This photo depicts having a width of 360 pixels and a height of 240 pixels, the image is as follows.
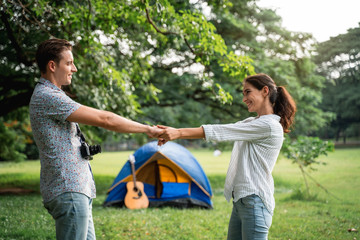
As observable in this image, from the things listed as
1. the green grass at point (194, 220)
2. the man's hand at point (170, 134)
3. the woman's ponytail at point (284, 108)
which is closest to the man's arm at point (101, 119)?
the man's hand at point (170, 134)

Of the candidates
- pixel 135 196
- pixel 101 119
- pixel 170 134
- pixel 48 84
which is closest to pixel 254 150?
pixel 170 134

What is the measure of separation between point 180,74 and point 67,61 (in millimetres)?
9470

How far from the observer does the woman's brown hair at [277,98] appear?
8.09 ft

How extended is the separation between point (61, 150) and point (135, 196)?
5563mm

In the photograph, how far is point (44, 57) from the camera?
207 centimetres

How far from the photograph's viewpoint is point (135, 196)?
7336 millimetres

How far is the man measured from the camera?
6.39ft

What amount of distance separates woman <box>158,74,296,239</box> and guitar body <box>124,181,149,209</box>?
504 cm

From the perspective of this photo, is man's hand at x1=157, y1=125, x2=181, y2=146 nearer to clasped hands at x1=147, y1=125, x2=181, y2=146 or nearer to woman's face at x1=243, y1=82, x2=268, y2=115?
clasped hands at x1=147, y1=125, x2=181, y2=146

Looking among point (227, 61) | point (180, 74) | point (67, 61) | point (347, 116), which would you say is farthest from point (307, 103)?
point (67, 61)

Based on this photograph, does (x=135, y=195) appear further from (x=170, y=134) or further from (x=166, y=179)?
(x=170, y=134)

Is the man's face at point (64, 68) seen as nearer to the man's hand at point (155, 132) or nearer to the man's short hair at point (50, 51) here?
the man's short hair at point (50, 51)

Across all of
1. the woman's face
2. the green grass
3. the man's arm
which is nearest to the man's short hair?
the man's arm

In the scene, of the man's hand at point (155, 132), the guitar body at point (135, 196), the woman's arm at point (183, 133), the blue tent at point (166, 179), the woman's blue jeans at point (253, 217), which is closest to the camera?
the woman's blue jeans at point (253, 217)
